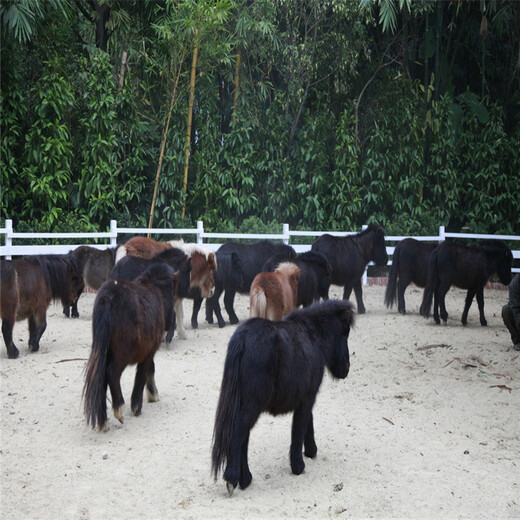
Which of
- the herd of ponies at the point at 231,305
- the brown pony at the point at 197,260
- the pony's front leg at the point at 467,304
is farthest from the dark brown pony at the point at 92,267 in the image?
the pony's front leg at the point at 467,304

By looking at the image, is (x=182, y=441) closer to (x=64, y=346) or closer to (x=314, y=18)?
(x=64, y=346)

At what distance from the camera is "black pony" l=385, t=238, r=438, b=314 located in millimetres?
10922

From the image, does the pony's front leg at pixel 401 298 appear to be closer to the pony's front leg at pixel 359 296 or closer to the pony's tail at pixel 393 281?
the pony's tail at pixel 393 281

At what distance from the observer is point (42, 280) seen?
7902 mm

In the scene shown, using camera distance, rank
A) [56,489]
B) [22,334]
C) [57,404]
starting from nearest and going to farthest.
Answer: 1. [56,489]
2. [57,404]
3. [22,334]

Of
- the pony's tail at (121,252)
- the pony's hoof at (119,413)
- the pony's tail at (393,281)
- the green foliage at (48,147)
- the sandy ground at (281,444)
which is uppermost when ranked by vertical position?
the green foliage at (48,147)

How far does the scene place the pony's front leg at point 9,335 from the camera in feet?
24.5

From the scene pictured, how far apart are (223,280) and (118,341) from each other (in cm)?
455

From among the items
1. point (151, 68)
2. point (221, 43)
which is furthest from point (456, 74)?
point (151, 68)

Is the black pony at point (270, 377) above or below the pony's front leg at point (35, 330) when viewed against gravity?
above

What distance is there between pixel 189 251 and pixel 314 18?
8.55 metres

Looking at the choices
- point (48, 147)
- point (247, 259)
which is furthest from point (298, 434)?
point (48, 147)

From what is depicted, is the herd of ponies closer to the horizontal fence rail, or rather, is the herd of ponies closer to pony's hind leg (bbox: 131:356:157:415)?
pony's hind leg (bbox: 131:356:157:415)

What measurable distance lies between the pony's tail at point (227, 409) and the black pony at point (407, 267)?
23.5ft
